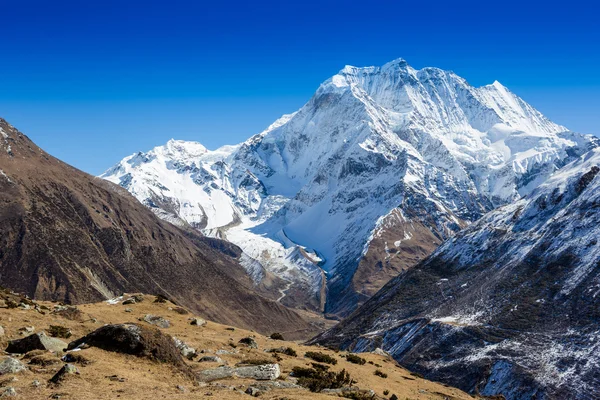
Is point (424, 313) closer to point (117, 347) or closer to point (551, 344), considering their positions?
point (551, 344)

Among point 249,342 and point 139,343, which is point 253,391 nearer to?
point 139,343

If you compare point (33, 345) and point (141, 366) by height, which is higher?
point (141, 366)

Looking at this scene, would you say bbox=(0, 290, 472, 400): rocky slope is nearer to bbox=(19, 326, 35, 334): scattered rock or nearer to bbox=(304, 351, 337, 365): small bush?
bbox=(19, 326, 35, 334): scattered rock

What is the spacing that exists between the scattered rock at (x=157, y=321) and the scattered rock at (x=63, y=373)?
24.7 m

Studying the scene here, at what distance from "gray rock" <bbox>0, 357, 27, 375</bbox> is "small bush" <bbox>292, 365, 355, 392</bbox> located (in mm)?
17234

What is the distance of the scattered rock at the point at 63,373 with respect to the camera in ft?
101

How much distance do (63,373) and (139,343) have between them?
228 inches

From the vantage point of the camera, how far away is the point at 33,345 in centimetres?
3741

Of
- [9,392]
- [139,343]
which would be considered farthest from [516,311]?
[9,392]

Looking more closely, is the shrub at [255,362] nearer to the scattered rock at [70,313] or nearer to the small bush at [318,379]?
the small bush at [318,379]

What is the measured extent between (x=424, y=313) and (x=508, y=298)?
26.0 metres

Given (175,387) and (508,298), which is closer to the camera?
(175,387)

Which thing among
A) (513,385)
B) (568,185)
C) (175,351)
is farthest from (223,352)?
(568,185)

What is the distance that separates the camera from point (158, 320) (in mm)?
57812
